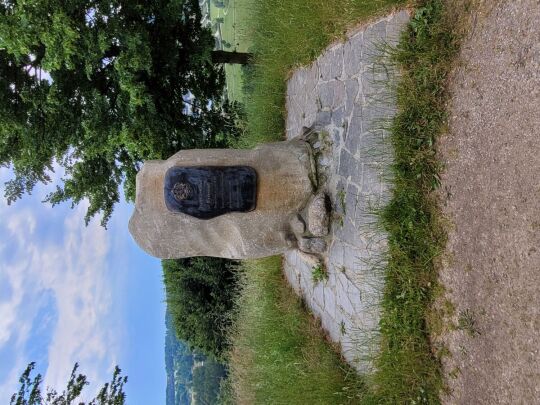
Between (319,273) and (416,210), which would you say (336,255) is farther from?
(416,210)

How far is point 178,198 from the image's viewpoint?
547 cm

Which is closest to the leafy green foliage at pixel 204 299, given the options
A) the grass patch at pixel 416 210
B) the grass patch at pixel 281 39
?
the grass patch at pixel 281 39

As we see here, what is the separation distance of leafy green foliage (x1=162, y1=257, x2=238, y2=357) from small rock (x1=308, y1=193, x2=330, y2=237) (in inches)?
219

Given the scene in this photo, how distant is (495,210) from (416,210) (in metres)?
0.81

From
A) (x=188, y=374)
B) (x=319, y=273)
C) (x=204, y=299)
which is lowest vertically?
(x=188, y=374)

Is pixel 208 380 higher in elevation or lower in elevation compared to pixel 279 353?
lower

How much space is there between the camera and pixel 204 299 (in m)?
11.7

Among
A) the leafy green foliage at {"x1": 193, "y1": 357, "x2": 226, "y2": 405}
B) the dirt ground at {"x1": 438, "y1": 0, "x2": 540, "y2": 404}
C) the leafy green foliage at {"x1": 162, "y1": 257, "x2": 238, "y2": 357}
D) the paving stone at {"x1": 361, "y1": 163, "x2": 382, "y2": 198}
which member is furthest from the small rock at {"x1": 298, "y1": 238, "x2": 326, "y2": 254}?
the leafy green foliage at {"x1": 193, "y1": 357, "x2": 226, "y2": 405}

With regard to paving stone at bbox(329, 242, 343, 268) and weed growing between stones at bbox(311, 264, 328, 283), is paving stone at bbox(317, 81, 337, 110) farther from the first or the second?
weed growing between stones at bbox(311, 264, 328, 283)

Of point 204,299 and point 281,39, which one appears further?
point 204,299

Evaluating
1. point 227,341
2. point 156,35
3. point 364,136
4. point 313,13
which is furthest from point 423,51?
point 227,341

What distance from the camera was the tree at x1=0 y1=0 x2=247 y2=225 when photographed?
655cm

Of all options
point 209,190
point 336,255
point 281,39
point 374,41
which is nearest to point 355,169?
point 336,255

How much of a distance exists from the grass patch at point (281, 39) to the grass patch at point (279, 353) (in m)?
2.44
